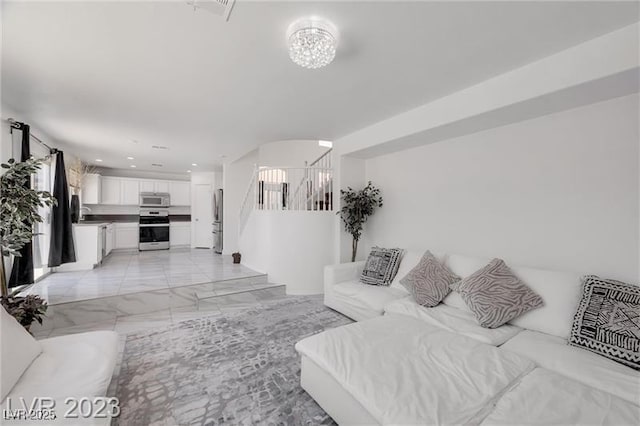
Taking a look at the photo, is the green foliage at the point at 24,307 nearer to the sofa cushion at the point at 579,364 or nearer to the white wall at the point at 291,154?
the sofa cushion at the point at 579,364

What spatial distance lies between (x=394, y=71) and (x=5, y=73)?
3.43m

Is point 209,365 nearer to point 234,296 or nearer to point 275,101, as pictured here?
point 234,296

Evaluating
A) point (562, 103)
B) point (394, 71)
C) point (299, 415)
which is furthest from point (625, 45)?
point (299, 415)

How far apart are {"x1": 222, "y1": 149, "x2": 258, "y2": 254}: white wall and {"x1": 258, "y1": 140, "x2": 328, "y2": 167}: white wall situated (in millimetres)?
848

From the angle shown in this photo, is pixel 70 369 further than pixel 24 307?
No

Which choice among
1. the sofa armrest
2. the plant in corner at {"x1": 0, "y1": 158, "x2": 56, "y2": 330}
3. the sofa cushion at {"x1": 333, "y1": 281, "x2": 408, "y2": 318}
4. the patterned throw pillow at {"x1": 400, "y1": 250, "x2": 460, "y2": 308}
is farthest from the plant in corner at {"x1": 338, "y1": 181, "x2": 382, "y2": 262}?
the plant in corner at {"x1": 0, "y1": 158, "x2": 56, "y2": 330}

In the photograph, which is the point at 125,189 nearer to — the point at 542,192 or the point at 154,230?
the point at 154,230

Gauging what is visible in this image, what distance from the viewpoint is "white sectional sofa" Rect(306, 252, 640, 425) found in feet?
4.24

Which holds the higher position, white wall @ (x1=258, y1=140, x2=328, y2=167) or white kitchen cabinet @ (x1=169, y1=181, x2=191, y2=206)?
white wall @ (x1=258, y1=140, x2=328, y2=167)

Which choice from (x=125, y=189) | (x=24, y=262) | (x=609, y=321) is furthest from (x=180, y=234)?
(x=609, y=321)

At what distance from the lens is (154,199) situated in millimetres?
7535

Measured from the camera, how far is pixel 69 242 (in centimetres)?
448

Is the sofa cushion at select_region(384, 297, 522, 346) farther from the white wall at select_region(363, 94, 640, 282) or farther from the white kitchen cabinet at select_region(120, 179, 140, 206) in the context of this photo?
the white kitchen cabinet at select_region(120, 179, 140, 206)

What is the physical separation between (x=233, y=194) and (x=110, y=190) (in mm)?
3566
